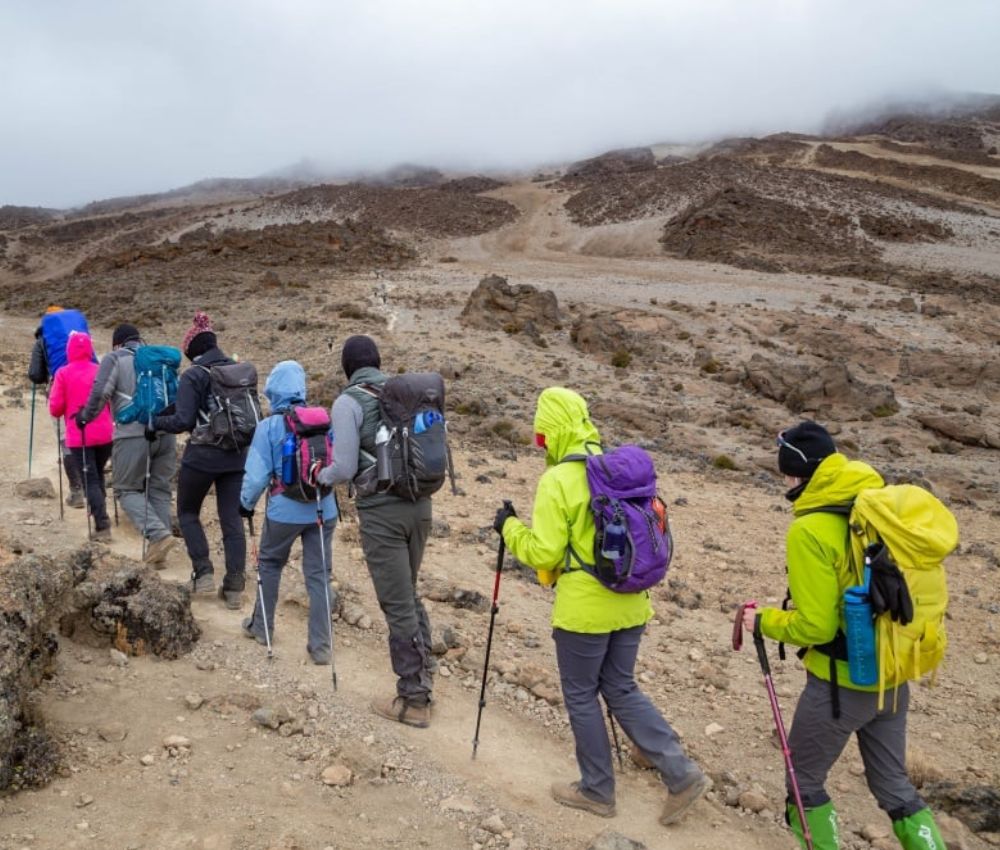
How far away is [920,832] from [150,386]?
575cm

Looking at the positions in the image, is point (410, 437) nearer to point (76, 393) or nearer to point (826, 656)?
point (826, 656)

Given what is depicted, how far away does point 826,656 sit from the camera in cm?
349

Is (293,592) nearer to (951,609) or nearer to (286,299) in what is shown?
(951,609)

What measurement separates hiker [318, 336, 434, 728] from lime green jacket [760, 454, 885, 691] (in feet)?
6.58

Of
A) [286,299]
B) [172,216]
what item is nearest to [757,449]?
[286,299]

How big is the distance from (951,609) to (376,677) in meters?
6.01

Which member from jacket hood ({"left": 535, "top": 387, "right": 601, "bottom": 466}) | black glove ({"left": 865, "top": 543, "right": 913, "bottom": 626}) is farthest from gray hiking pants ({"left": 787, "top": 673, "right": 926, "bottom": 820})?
jacket hood ({"left": 535, "top": 387, "right": 601, "bottom": 466})

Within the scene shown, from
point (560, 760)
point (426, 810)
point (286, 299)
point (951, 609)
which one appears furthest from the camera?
point (286, 299)

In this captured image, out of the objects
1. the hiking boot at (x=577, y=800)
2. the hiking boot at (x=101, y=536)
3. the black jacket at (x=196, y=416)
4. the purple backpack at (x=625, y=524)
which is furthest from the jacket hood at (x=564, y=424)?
the hiking boot at (x=101, y=536)

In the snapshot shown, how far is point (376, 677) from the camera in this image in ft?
17.1

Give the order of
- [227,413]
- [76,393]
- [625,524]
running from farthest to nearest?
[76,393]
[227,413]
[625,524]

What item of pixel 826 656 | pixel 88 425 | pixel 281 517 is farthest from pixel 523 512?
pixel 826 656

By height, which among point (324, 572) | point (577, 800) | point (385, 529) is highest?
point (385, 529)

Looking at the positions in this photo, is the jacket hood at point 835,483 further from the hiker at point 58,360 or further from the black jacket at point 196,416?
the hiker at point 58,360
